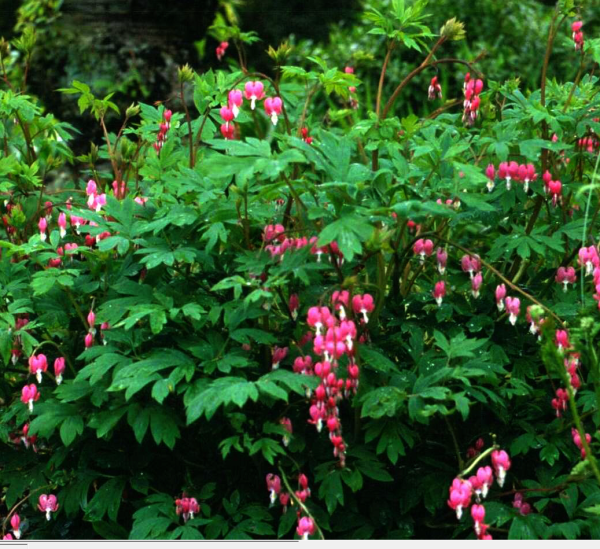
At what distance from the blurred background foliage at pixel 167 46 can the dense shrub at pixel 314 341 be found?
3.75m

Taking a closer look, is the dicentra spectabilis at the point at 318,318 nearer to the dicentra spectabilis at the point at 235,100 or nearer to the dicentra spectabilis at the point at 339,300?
the dicentra spectabilis at the point at 339,300

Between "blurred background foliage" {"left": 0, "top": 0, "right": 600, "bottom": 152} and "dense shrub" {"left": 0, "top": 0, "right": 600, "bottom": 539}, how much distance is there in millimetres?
3749

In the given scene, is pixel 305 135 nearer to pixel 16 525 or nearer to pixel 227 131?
pixel 227 131

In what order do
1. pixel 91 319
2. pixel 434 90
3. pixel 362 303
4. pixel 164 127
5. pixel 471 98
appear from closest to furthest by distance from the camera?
pixel 362 303, pixel 91 319, pixel 471 98, pixel 434 90, pixel 164 127

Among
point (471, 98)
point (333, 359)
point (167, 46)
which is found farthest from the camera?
point (167, 46)

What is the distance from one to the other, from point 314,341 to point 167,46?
17.6 ft

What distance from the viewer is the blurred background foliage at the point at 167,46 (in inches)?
276

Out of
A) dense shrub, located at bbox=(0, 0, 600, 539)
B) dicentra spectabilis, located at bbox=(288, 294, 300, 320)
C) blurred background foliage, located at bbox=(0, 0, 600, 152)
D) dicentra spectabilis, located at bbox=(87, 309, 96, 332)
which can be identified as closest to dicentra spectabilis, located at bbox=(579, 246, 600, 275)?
dense shrub, located at bbox=(0, 0, 600, 539)

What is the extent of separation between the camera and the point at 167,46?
23.4 feet

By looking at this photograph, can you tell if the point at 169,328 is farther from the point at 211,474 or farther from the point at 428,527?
the point at 428,527

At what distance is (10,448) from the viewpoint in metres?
2.84

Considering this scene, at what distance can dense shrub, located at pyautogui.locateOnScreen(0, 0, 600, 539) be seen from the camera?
233 centimetres

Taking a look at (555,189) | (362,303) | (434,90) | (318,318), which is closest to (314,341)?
(318,318)
